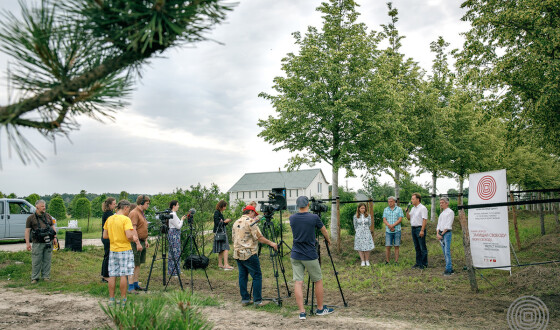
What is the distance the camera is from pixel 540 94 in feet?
33.4

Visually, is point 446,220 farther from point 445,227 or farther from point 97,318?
point 97,318

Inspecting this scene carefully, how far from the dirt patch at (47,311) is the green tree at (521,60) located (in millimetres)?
11305

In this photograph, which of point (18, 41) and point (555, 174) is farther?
point (555, 174)

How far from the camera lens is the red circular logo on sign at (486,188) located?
25.7ft

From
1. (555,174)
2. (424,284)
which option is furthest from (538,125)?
(555,174)

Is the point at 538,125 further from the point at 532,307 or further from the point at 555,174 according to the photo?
the point at 555,174

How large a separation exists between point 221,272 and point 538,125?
10743 millimetres

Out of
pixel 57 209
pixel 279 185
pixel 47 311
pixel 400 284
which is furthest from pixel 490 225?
pixel 279 185

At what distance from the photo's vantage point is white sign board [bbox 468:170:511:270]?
24.5 ft

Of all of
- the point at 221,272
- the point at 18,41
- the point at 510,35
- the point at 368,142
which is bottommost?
the point at 221,272

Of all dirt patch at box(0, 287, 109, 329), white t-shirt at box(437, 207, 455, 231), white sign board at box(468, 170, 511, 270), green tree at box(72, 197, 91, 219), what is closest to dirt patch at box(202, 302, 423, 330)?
dirt patch at box(0, 287, 109, 329)

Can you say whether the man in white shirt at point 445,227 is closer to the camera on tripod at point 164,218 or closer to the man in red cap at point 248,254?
the man in red cap at point 248,254

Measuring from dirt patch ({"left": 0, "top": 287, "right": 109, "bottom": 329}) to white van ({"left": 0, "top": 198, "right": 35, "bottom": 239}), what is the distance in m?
10.6

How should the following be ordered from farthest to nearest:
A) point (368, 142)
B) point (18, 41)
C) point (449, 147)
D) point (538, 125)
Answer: point (449, 147) < point (368, 142) < point (538, 125) < point (18, 41)
